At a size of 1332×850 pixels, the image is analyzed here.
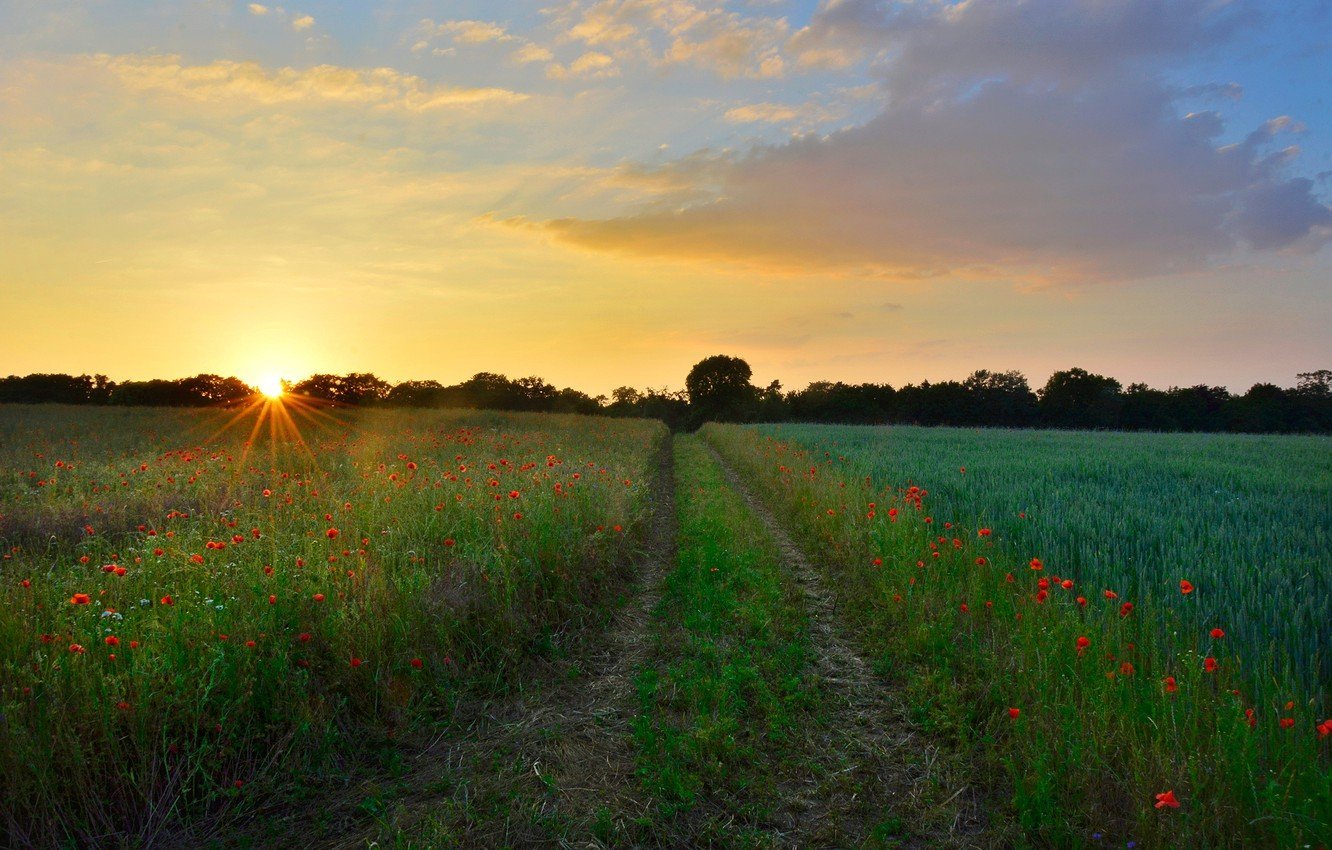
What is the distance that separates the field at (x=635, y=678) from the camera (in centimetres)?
387

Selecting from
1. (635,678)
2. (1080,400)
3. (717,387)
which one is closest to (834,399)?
(717,387)

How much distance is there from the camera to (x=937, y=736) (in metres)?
4.97

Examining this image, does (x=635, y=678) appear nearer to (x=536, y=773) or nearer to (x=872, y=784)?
(x=536, y=773)

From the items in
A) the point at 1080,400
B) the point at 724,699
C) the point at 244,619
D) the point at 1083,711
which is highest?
the point at 1080,400

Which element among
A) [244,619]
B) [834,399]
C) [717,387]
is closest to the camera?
[244,619]

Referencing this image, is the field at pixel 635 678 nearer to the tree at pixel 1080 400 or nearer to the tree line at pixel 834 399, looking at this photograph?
the tree line at pixel 834 399

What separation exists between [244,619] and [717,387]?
3575 inches

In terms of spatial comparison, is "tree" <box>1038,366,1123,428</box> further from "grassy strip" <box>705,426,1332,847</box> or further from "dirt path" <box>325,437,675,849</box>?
"dirt path" <box>325,437,675,849</box>

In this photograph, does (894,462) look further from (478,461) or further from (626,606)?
(626,606)

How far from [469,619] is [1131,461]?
1850 cm

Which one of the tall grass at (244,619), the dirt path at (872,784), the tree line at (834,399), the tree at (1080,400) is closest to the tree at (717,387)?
the tree line at (834,399)

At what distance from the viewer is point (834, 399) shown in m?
84.7

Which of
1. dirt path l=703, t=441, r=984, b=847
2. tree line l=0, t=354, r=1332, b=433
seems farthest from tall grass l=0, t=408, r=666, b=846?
tree line l=0, t=354, r=1332, b=433

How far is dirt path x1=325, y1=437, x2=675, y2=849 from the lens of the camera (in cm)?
391
